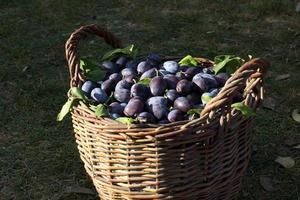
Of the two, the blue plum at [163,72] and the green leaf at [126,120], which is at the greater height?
the blue plum at [163,72]

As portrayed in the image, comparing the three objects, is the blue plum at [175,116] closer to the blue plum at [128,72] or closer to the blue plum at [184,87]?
the blue plum at [184,87]

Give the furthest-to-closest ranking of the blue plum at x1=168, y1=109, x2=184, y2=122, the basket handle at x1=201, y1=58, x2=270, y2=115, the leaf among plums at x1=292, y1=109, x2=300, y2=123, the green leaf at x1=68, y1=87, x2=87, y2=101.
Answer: the leaf among plums at x1=292, y1=109, x2=300, y2=123 < the green leaf at x1=68, y1=87, x2=87, y2=101 < the blue plum at x1=168, y1=109, x2=184, y2=122 < the basket handle at x1=201, y1=58, x2=270, y2=115

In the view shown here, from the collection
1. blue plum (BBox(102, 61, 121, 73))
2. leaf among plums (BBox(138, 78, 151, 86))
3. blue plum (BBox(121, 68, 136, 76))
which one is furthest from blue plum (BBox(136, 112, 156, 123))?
blue plum (BBox(102, 61, 121, 73))

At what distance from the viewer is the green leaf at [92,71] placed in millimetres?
2350

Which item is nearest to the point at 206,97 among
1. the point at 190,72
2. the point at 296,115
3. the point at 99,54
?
the point at 190,72

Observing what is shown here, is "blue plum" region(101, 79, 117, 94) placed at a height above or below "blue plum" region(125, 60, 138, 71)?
below

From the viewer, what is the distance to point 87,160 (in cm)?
226

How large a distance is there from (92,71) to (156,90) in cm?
35

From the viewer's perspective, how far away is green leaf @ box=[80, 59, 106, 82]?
7.71ft

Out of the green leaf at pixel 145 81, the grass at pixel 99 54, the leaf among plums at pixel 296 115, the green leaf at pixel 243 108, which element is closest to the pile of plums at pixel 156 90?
the green leaf at pixel 145 81

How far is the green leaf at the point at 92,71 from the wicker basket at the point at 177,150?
207 millimetres

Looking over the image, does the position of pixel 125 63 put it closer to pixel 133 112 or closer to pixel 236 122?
pixel 133 112

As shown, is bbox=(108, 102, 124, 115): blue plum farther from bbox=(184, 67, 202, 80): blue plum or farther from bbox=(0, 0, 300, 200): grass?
bbox=(0, 0, 300, 200): grass

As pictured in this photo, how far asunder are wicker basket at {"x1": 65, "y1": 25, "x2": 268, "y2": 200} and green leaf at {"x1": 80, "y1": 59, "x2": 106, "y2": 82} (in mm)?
207
